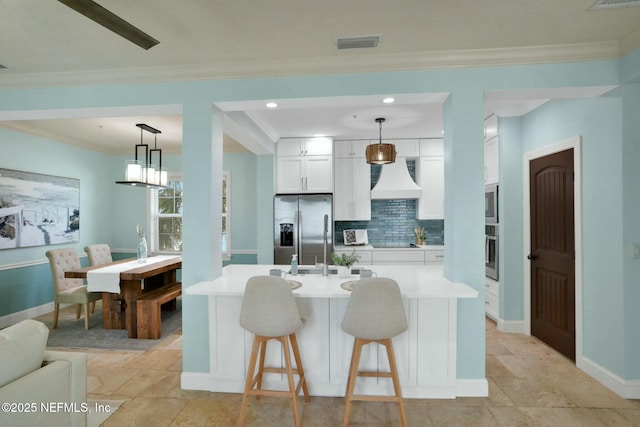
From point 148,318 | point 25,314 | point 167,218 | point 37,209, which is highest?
point 37,209

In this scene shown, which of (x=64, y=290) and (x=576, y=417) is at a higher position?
(x=64, y=290)

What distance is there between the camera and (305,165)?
4.95m

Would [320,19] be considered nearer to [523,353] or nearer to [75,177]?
[523,353]

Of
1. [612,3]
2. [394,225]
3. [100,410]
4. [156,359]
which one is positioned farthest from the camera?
[394,225]

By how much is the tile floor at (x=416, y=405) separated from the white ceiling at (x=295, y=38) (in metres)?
2.30

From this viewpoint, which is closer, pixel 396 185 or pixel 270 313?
pixel 270 313

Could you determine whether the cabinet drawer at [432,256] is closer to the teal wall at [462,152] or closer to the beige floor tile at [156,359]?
the teal wall at [462,152]

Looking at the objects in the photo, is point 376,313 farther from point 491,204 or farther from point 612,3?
point 491,204

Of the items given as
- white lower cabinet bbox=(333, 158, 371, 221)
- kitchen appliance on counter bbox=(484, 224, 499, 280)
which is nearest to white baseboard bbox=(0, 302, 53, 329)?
white lower cabinet bbox=(333, 158, 371, 221)

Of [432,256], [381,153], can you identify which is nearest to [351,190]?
[381,153]

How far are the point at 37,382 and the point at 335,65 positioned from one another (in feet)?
8.47

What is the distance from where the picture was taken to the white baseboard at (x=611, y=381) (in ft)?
8.23

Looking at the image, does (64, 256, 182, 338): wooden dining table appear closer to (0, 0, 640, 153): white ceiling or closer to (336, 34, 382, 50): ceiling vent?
(0, 0, 640, 153): white ceiling

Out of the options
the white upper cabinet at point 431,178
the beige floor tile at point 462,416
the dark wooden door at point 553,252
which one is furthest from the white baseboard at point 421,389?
the white upper cabinet at point 431,178
